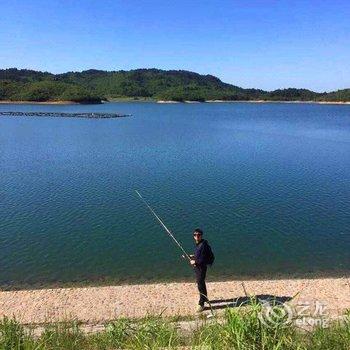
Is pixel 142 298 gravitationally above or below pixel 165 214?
below

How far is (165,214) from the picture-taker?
2230cm

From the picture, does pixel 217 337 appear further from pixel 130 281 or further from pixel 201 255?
pixel 130 281

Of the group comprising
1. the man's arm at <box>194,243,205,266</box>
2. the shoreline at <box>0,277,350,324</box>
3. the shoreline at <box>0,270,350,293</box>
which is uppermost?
the man's arm at <box>194,243,205,266</box>

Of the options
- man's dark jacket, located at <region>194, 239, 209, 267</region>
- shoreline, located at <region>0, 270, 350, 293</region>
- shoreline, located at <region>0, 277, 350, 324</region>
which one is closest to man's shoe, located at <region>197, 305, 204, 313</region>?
shoreline, located at <region>0, 277, 350, 324</region>

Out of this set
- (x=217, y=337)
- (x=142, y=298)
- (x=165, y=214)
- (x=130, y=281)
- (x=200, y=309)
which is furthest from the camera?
(x=165, y=214)

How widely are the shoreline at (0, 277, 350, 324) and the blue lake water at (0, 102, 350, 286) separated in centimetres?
152

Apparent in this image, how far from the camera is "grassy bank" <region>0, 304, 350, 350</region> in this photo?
20.3 feet

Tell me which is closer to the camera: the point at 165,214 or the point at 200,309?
the point at 200,309

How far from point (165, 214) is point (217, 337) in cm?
1573

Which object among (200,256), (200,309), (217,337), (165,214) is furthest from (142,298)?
(165,214)

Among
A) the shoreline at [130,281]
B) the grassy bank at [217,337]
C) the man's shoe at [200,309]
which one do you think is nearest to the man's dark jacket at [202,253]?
the man's shoe at [200,309]

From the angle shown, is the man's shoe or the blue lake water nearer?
the man's shoe

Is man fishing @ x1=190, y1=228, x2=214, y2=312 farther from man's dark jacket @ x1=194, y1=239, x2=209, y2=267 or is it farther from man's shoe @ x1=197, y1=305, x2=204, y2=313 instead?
man's shoe @ x1=197, y1=305, x2=204, y2=313

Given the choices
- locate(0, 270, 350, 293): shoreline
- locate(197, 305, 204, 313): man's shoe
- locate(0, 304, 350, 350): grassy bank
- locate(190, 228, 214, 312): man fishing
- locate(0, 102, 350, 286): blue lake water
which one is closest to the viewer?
locate(0, 304, 350, 350): grassy bank
